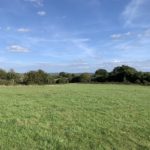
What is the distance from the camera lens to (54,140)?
7.31 metres

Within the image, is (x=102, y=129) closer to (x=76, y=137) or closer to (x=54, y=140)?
(x=76, y=137)

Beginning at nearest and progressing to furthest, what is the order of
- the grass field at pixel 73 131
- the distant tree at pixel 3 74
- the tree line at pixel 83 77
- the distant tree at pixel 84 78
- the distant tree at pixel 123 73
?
1. the grass field at pixel 73 131
2. the tree line at pixel 83 77
3. the distant tree at pixel 123 73
4. the distant tree at pixel 84 78
5. the distant tree at pixel 3 74

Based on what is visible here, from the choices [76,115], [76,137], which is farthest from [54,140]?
[76,115]

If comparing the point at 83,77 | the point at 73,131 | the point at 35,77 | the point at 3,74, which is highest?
the point at 3,74

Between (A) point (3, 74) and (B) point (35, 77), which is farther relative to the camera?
(A) point (3, 74)

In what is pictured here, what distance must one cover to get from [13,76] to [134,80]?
2617 cm

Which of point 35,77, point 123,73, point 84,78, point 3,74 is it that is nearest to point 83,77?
point 84,78

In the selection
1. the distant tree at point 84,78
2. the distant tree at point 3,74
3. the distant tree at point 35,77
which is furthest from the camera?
the distant tree at point 3,74

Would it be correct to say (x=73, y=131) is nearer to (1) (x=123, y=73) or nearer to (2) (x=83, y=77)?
(1) (x=123, y=73)

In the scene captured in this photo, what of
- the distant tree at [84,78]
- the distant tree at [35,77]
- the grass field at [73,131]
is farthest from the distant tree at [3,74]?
the grass field at [73,131]

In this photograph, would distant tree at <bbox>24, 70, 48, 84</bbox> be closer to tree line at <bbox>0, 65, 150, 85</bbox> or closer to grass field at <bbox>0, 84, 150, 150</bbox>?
tree line at <bbox>0, 65, 150, 85</bbox>

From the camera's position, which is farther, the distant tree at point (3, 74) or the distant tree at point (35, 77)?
the distant tree at point (3, 74)

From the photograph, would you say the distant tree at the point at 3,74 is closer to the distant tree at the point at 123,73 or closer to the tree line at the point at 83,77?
the tree line at the point at 83,77

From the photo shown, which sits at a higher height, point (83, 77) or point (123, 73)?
point (123, 73)
